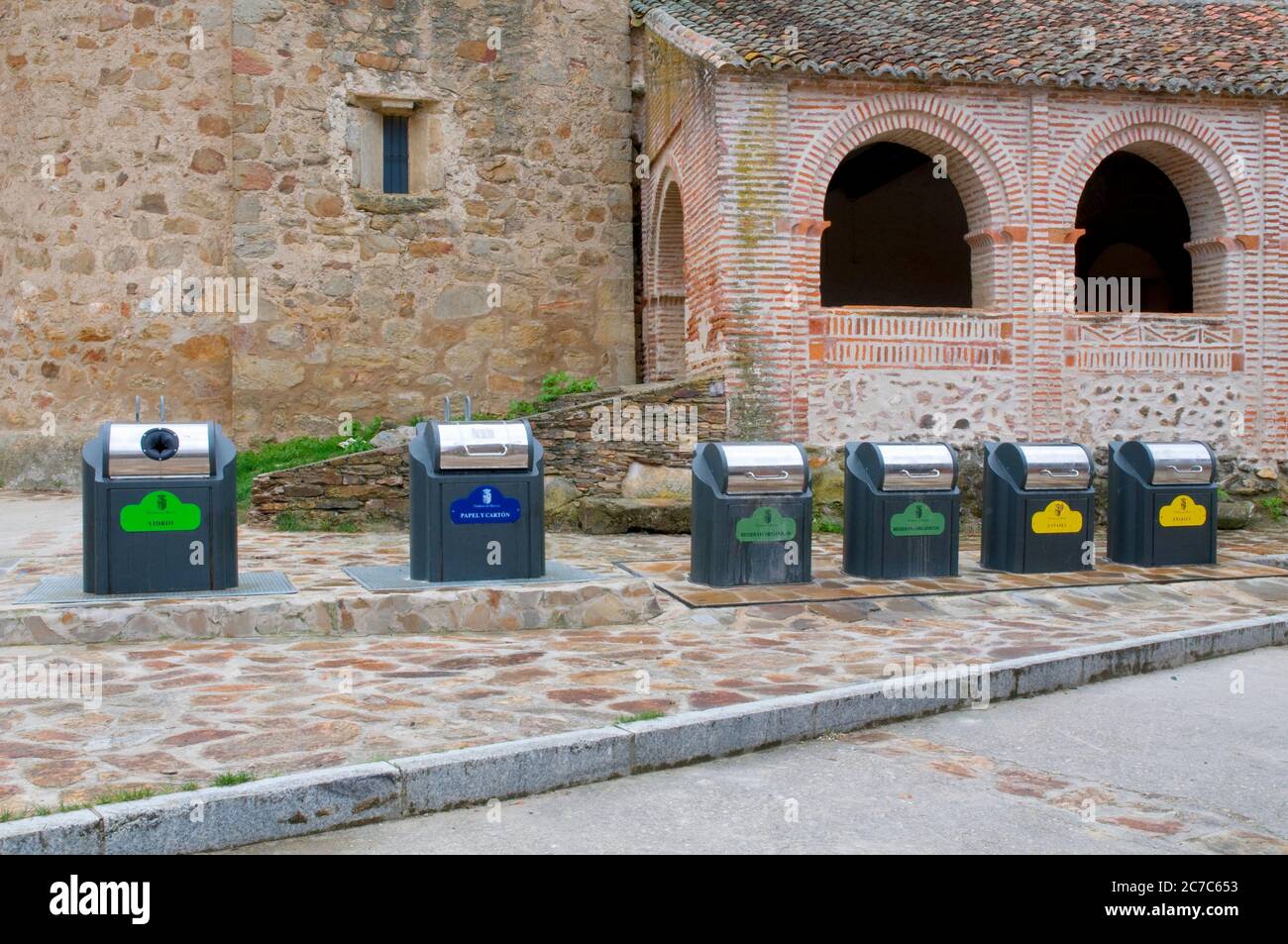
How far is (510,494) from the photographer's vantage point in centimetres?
798

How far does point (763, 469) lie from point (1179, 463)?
3753 millimetres

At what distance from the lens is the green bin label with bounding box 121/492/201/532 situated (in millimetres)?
7289

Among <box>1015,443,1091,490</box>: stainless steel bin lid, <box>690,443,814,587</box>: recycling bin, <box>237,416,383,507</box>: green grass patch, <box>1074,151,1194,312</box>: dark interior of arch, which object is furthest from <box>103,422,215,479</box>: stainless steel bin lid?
<box>1074,151,1194,312</box>: dark interior of arch

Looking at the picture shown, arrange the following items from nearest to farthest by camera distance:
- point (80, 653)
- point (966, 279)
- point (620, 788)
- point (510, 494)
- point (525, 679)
Result: point (620, 788) < point (525, 679) < point (80, 653) < point (510, 494) < point (966, 279)

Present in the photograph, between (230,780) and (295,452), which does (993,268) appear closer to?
(295,452)

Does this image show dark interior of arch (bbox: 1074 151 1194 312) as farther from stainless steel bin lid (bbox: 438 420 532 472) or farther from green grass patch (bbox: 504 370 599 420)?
stainless steel bin lid (bbox: 438 420 532 472)

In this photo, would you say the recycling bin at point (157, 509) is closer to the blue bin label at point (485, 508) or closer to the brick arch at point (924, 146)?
the blue bin label at point (485, 508)

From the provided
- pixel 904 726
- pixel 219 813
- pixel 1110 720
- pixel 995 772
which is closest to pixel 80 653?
pixel 219 813

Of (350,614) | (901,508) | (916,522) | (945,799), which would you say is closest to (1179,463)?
(916,522)

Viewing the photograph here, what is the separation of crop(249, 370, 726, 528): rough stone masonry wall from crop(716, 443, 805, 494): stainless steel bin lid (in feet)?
14.4

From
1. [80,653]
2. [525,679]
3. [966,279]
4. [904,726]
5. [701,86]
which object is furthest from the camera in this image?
[966,279]

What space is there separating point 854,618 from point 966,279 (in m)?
14.1

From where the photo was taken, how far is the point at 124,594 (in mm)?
7273

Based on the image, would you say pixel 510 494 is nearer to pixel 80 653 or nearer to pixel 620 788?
pixel 80 653
